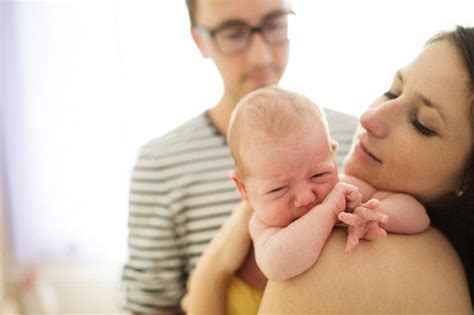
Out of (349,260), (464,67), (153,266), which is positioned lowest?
(153,266)

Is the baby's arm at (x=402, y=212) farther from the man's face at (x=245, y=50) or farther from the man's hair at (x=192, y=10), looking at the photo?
the man's hair at (x=192, y=10)

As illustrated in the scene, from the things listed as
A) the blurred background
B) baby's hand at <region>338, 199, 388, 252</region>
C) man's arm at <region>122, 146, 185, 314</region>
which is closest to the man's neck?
man's arm at <region>122, 146, 185, 314</region>

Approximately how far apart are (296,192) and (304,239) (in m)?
0.11

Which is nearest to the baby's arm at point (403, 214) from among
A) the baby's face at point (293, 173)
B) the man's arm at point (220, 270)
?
the baby's face at point (293, 173)

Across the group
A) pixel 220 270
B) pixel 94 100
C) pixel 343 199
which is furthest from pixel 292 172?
pixel 94 100

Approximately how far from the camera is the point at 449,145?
93 cm

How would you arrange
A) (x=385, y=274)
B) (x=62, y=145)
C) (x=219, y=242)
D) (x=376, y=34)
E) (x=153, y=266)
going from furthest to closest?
(x=62, y=145) → (x=376, y=34) → (x=153, y=266) → (x=219, y=242) → (x=385, y=274)

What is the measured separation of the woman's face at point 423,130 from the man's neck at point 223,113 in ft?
2.42

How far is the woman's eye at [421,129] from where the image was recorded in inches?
37.0

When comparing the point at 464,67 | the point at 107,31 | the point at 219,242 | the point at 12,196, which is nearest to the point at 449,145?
the point at 464,67

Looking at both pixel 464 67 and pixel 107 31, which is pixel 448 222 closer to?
pixel 464 67

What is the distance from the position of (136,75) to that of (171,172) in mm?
1065

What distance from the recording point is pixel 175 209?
64.6 inches

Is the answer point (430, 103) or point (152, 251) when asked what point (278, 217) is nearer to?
point (430, 103)
